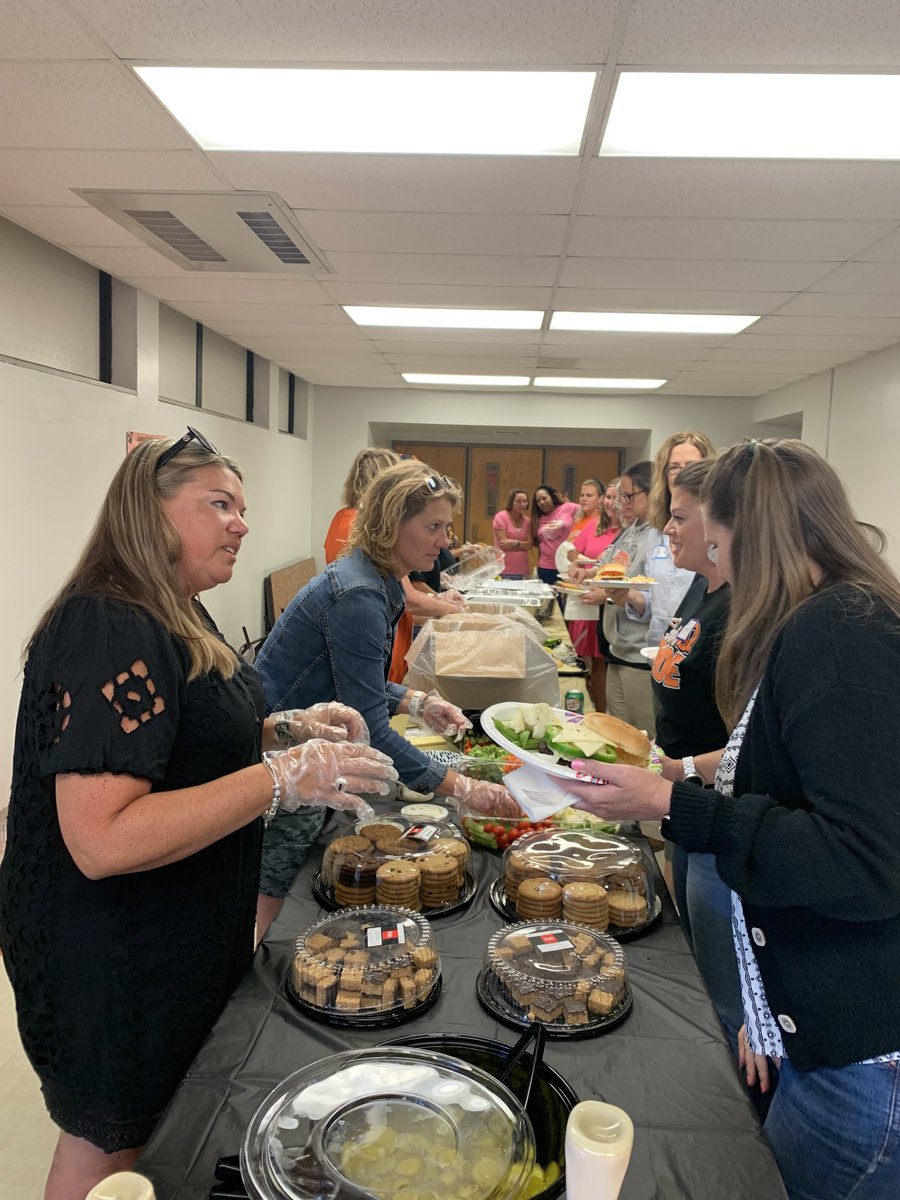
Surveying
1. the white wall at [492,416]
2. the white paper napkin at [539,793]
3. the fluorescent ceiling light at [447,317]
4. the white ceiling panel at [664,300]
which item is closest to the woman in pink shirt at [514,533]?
the white wall at [492,416]

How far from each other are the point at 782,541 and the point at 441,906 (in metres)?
0.93

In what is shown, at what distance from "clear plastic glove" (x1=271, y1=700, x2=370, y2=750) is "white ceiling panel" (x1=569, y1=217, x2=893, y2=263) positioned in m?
2.53

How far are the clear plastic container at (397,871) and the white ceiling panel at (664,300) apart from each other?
368 centimetres

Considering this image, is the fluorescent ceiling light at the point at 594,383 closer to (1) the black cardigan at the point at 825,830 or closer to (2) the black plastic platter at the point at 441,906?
(2) the black plastic platter at the point at 441,906

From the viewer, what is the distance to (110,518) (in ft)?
4.57

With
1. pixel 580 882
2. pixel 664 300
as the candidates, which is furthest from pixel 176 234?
pixel 580 882

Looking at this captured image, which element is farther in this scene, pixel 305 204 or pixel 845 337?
pixel 845 337

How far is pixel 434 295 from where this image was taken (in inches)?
188

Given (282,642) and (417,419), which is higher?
(417,419)

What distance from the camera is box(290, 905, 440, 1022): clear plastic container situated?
48.8 inches

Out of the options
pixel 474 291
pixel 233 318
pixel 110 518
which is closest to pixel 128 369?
pixel 233 318

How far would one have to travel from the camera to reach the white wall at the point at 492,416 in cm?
938

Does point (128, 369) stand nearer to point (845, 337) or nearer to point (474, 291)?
point (474, 291)

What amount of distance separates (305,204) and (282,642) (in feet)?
6.89
